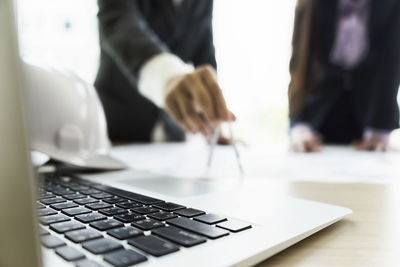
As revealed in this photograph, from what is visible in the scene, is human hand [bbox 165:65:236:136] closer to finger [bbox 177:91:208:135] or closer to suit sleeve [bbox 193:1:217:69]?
finger [bbox 177:91:208:135]

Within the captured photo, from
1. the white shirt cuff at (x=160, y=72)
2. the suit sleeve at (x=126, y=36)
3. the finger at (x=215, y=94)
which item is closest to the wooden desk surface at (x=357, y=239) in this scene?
the finger at (x=215, y=94)

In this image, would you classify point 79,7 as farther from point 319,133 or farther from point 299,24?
point 319,133

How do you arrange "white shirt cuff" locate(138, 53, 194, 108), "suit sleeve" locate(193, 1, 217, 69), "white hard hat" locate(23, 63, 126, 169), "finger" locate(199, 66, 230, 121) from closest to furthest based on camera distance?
"white hard hat" locate(23, 63, 126, 169)
"finger" locate(199, 66, 230, 121)
"white shirt cuff" locate(138, 53, 194, 108)
"suit sleeve" locate(193, 1, 217, 69)

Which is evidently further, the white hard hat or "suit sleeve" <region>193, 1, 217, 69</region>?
"suit sleeve" <region>193, 1, 217, 69</region>

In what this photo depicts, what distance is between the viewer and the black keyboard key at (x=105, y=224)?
25 centimetres

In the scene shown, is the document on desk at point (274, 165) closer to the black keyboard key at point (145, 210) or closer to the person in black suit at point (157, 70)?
the person in black suit at point (157, 70)

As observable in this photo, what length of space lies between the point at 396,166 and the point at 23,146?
69 cm

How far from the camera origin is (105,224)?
254mm

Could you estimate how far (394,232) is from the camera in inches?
11.6

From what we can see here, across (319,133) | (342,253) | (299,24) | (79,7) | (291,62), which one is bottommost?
(319,133)

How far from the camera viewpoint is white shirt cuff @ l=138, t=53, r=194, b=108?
2.53 feet

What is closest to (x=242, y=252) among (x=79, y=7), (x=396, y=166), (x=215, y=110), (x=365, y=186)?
(x=365, y=186)

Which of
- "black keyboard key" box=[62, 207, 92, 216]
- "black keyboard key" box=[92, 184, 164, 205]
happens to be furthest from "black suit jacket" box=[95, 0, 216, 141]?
"black keyboard key" box=[62, 207, 92, 216]

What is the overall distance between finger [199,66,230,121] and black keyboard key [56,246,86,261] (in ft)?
1.57
